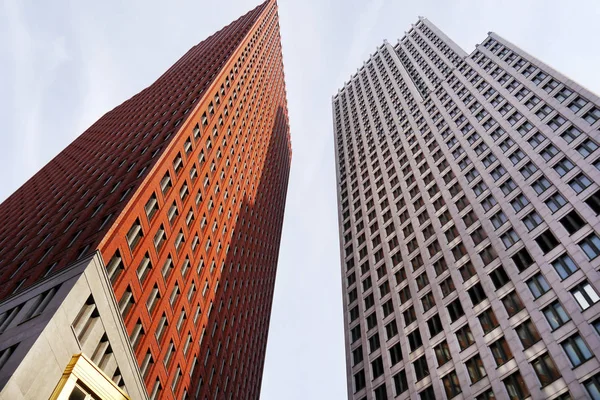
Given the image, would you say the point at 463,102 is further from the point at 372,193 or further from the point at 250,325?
the point at 250,325

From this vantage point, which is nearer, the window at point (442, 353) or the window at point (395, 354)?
the window at point (442, 353)

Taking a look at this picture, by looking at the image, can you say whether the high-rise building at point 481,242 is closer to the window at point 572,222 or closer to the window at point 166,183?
the window at point 572,222

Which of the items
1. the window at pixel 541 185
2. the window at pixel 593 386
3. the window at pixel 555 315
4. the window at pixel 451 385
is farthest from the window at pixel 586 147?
the window at pixel 451 385

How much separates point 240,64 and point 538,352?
68163 mm

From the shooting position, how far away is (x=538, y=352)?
34.9m

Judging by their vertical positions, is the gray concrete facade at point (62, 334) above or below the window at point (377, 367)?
below

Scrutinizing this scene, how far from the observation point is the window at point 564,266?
3747 cm

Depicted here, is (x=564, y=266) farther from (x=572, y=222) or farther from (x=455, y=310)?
(x=455, y=310)

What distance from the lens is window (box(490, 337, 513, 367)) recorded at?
37000mm

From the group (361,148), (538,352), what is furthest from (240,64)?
(538,352)

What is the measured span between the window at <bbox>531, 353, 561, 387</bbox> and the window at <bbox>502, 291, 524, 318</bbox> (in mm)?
5056

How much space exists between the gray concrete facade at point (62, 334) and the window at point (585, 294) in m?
33.8

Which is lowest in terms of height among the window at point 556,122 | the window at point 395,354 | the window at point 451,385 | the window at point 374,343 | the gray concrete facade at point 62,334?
the gray concrete facade at point 62,334

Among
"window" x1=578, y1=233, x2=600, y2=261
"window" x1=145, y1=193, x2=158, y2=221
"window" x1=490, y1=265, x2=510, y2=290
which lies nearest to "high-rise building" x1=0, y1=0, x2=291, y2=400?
"window" x1=145, y1=193, x2=158, y2=221
